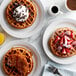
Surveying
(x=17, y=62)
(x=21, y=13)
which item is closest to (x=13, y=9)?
(x=21, y=13)

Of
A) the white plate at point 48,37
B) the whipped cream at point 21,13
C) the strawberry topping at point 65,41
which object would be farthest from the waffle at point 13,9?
the strawberry topping at point 65,41

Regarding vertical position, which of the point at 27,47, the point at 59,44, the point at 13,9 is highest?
the point at 13,9

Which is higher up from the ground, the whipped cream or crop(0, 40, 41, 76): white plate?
the whipped cream

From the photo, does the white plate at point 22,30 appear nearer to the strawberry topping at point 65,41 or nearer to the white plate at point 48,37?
the white plate at point 48,37

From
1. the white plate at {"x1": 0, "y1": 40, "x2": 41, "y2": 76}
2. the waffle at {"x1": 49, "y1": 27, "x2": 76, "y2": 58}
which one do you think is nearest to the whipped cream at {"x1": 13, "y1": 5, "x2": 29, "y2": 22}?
the white plate at {"x1": 0, "y1": 40, "x2": 41, "y2": 76}

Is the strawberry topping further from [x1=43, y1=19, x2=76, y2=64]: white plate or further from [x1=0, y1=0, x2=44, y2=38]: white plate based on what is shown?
[x1=0, y1=0, x2=44, y2=38]: white plate

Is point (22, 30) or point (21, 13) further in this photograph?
point (22, 30)

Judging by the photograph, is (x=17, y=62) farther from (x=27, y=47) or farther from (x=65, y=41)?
(x=65, y=41)
